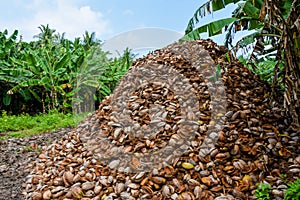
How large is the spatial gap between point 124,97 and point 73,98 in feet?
14.2

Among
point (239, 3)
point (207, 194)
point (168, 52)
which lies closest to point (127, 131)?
point (207, 194)

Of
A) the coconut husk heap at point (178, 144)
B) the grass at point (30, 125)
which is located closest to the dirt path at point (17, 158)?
the coconut husk heap at point (178, 144)

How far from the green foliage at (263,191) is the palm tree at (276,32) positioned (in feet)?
2.71

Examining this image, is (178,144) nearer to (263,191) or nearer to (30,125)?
(263,191)

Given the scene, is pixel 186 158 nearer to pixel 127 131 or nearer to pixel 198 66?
pixel 127 131

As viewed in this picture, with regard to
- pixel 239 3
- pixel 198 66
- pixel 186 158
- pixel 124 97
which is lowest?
pixel 186 158

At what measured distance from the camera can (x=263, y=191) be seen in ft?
8.75

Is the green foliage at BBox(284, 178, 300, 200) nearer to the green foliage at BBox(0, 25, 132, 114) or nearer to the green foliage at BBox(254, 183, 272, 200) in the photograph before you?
the green foliage at BBox(254, 183, 272, 200)

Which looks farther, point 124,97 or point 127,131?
point 124,97

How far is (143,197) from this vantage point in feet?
8.77

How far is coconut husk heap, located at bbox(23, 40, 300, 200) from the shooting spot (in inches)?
110

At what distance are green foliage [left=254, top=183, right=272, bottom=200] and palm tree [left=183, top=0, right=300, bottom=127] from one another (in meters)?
0.83

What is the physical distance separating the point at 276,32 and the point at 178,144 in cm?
187

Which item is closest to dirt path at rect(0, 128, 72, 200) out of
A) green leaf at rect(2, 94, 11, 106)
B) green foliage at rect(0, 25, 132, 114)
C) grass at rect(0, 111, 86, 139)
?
grass at rect(0, 111, 86, 139)
